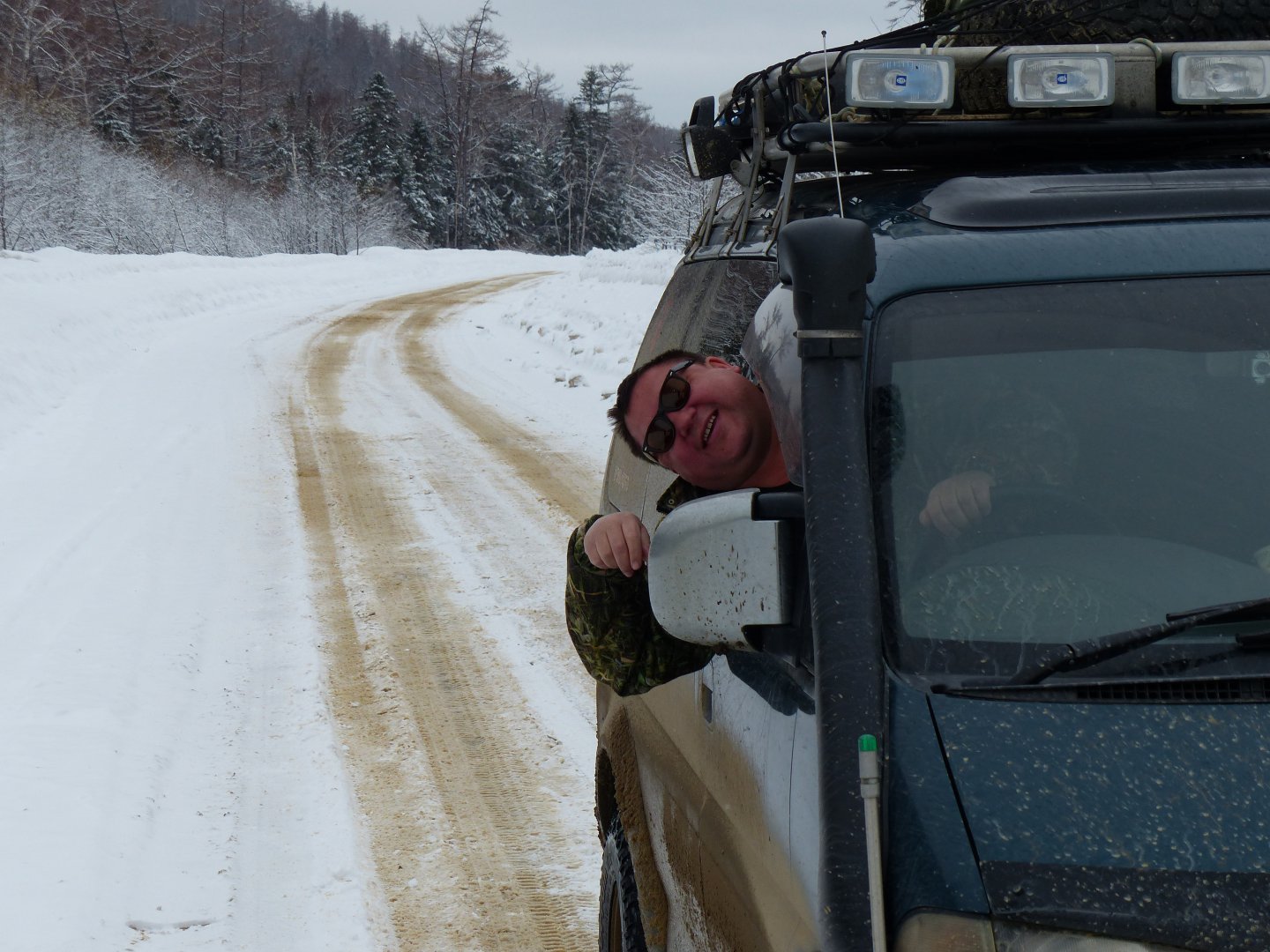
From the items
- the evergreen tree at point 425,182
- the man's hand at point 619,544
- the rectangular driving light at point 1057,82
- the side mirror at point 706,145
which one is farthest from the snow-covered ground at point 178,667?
the evergreen tree at point 425,182

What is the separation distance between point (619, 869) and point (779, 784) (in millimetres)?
1182

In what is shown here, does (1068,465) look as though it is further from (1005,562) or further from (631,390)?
(631,390)

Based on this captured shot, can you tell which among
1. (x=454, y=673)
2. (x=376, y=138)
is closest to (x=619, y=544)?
(x=454, y=673)

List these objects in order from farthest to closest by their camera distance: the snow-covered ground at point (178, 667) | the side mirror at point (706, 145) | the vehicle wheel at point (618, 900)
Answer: the snow-covered ground at point (178, 667)
the side mirror at point (706, 145)
the vehicle wheel at point (618, 900)

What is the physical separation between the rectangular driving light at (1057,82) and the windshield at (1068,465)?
48cm

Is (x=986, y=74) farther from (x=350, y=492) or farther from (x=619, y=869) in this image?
(x=350, y=492)

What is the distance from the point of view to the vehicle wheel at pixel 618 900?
2662 mm

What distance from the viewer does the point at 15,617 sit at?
6.05m

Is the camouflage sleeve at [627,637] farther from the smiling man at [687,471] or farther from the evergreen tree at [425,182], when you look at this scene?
the evergreen tree at [425,182]

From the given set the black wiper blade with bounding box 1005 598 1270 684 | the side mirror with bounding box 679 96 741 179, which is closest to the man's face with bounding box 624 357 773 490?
the black wiper blade with bounding box 1005 598 1270 684

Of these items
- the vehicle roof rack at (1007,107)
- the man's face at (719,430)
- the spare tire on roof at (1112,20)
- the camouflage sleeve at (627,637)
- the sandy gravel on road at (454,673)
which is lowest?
the sandy gravel on road at (454,673)

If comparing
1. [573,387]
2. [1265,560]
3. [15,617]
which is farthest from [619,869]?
[573,387]

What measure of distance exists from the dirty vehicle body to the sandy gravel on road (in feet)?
5.31

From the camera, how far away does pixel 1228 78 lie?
2297 mm
